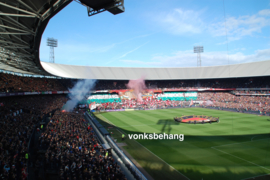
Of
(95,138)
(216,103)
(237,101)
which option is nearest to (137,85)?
(216,103)

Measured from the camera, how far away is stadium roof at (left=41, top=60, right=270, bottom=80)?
5175 centimetres

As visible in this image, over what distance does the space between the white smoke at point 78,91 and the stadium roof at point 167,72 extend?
6.33 ft

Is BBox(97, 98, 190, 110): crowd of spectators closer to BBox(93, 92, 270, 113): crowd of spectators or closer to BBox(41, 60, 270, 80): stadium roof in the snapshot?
BBox(93, 92, 270, 113): crowd of spectators

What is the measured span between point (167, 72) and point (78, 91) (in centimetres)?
3242

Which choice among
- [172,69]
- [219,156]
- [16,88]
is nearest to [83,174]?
[219,156]

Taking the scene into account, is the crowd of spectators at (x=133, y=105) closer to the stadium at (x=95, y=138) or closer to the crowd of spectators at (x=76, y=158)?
the stadium at (x=95, y=138)

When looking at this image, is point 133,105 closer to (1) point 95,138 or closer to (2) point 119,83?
(2) point 119,83

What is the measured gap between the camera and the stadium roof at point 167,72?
51750 millimetres

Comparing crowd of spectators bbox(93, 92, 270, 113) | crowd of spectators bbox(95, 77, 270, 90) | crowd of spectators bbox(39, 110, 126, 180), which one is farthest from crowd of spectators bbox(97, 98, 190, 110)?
crowd of spectators bbox(39, 110, 126, 180)

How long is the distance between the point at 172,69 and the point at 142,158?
175 ft

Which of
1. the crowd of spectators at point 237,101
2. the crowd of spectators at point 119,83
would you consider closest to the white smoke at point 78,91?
the crowd of spectators at point 119,83

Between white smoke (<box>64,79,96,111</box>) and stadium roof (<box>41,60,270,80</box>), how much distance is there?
76.0 inches

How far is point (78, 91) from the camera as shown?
52.2 metres

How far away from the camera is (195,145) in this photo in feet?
61.8
